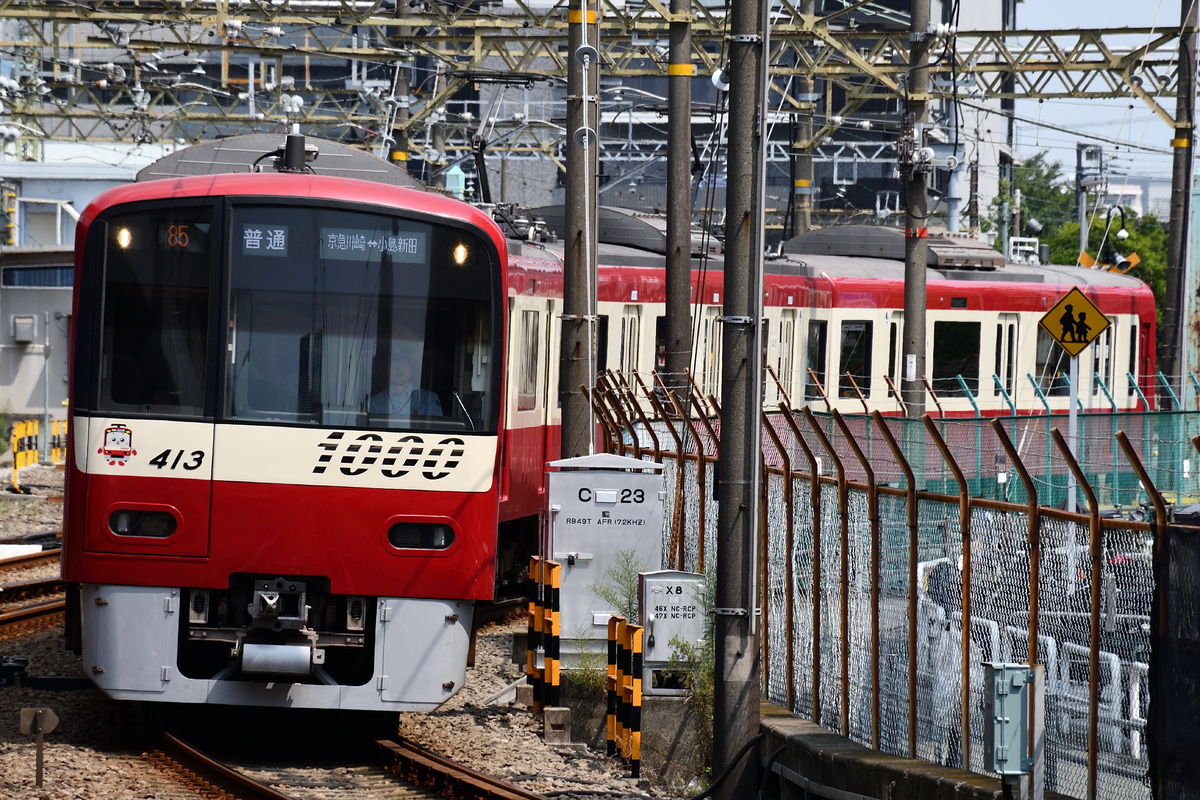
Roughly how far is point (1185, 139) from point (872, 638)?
1897cm

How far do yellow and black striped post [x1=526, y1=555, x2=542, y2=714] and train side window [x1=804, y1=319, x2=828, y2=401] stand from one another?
11.5 m

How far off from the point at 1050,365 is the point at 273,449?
20018mm

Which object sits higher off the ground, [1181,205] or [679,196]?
[1181,205]

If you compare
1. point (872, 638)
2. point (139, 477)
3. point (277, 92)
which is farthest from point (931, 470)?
point (277, 92)

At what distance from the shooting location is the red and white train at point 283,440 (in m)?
9.20

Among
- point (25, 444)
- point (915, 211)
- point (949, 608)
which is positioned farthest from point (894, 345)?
point (949, 608)

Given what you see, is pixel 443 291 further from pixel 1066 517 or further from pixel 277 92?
pixel 277 92

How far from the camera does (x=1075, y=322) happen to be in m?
15.3

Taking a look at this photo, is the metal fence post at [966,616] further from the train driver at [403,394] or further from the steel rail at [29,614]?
the steel rail at [29,614]

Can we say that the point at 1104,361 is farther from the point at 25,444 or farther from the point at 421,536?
the point at 421,536

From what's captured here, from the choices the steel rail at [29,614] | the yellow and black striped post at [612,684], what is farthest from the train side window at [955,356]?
the yellow and black striped post at [612,684]

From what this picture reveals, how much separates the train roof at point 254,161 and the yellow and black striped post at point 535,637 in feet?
10.1

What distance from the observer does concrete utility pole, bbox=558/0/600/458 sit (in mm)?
14055

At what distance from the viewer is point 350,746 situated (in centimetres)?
1030
